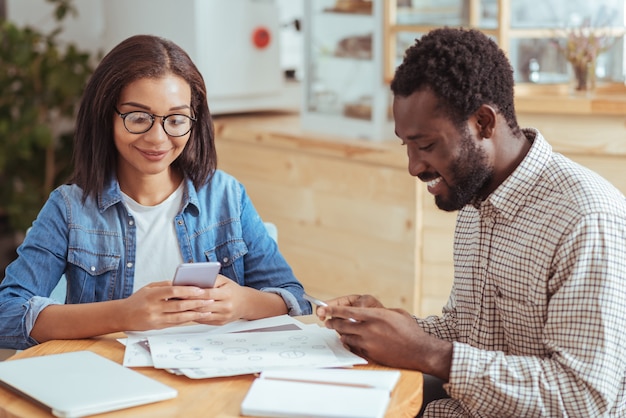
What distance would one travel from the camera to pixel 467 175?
150 centimetres

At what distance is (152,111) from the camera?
1.76m

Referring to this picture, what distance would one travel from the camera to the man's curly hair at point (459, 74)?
57.1 inches

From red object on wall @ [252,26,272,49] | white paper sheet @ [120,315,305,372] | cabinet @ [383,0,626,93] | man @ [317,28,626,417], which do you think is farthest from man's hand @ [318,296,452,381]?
red object on wall @ [252,26,272,49]

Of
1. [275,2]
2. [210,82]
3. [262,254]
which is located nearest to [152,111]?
[262,254]

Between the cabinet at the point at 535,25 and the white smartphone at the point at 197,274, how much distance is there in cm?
177

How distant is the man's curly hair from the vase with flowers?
1603mm

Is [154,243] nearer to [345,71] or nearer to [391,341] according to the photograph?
[391,341]

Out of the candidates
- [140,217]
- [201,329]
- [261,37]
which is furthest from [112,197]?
[261,37]

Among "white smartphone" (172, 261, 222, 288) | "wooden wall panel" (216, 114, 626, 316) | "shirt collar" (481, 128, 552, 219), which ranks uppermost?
"shirt collar" (481, 128, 552, 219)

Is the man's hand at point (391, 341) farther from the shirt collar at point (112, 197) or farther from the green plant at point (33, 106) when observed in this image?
the green plant at point (33, 106)

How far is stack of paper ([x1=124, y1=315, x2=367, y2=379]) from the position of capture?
4.67ft

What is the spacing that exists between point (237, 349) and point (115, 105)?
574 millimetres

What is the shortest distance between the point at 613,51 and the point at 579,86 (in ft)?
0.60

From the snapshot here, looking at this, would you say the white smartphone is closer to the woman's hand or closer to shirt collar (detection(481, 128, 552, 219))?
the woman's hand
